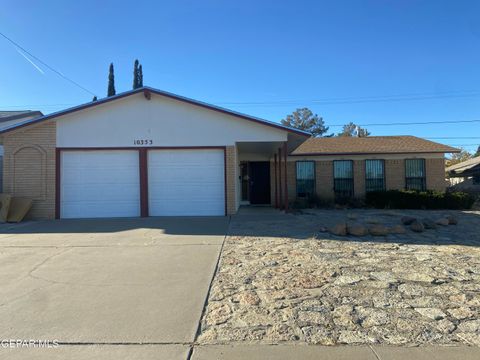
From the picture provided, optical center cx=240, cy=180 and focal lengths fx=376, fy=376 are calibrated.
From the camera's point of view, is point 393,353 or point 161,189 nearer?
point 393,353

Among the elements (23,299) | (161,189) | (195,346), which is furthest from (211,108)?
(195,346)

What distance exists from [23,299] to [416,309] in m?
4.92

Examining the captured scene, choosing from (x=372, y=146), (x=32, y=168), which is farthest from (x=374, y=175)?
(x=32, y=168)

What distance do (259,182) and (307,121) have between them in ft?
142

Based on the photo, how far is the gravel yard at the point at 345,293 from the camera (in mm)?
3848

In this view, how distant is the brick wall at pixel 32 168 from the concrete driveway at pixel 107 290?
4.02 metres

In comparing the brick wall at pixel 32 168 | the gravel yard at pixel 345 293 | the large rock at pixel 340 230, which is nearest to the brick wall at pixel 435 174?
the gravel yard at pixel 345 293

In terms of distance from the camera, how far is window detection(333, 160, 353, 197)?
816 inches

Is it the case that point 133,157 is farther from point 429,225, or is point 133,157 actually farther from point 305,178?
point 305,178

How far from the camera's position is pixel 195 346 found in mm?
3594

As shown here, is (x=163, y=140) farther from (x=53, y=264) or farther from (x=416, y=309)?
(x=416, y=309)

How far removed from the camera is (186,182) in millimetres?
14062

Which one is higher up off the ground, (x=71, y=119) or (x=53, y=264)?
(x=71, y=119)

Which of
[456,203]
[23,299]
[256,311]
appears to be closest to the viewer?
[256,311]
